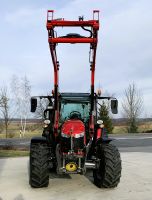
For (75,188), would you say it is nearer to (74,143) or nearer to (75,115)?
(74,143)

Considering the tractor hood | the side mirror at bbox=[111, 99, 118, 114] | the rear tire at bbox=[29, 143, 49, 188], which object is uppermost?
the side mirror at bbox=[111, 99, 118, 114]

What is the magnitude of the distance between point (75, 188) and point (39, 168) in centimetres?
108

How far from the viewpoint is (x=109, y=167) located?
32.2ft

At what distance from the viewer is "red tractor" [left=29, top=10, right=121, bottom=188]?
32.3ft

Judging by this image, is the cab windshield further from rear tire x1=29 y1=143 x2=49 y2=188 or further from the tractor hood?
rear tire x1=29 y1=143 x2=49 y2=188

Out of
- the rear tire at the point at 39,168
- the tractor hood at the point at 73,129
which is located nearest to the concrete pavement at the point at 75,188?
the rear tire at the point at 39,168

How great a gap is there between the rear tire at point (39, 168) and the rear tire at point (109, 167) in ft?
4.32

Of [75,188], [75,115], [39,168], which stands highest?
[75,115]

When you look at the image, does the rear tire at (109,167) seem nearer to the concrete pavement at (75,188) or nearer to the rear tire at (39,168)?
the concrete pavement at (75,188)

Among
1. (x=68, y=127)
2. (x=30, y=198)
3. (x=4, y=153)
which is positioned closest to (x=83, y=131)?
(x=68, y=127)

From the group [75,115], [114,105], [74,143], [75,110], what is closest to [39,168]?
[74,143]

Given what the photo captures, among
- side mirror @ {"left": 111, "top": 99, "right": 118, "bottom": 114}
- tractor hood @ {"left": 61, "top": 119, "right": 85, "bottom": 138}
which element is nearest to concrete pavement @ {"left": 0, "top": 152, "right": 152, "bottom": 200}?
tractor hood @ {"left": 61, "top": 119, "right": 85, "bottom": 138}

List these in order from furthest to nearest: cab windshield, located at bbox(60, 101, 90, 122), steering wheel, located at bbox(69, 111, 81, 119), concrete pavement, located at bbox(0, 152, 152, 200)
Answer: cab windshield, located at bbox(60, 101, 90, 122), steering wheel, located at bbox(69, 111, 81, 119), concrete pavement, located at bbox(0, 152, 152, 200)

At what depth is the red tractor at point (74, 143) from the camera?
32.3 feet
